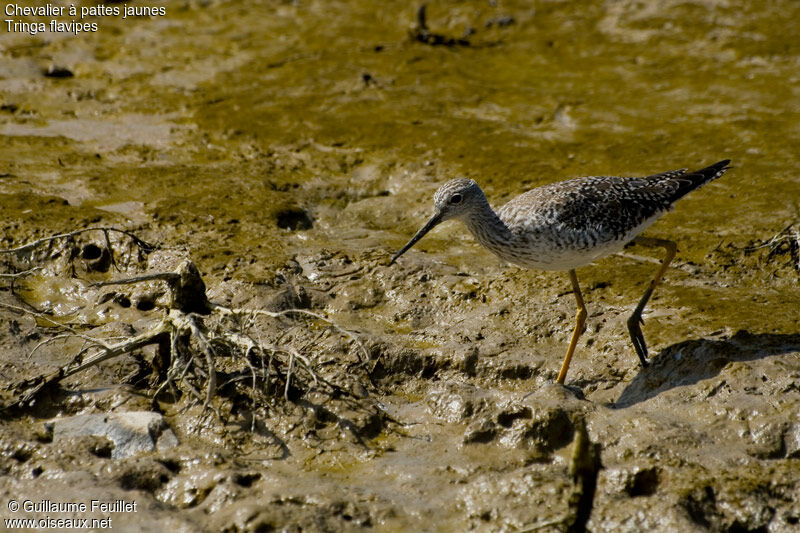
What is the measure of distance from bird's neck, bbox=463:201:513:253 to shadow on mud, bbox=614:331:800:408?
4.39 ft

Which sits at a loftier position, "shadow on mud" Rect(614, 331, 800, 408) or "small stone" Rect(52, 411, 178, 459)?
"shadow on mud" Rect(614, 331, 800, 408)

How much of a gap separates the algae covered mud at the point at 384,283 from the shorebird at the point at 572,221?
355mm

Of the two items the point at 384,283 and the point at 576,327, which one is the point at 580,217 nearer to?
the point at 576,327

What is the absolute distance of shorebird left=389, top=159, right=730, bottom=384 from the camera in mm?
6523

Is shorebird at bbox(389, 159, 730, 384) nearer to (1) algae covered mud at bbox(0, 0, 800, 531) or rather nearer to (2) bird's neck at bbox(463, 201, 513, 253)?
(2) bird's neck at bbox(463, 201, 513, 253)

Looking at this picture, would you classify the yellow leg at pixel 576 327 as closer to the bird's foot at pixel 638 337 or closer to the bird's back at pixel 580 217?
the bird's back at pixel 580 217

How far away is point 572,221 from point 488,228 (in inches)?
24.2

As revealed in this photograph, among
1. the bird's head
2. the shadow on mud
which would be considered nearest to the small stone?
the bird's head

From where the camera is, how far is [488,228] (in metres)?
6.82

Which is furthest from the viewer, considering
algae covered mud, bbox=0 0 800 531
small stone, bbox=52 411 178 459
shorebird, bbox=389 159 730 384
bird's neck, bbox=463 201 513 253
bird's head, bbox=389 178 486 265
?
bird's head, bbox=389 178 486 265

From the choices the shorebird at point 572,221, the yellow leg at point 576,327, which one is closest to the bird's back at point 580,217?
the shorebird at point 572,221

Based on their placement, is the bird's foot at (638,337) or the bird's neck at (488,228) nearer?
→ the bird's foot at (638,337)

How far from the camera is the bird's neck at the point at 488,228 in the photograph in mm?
6715

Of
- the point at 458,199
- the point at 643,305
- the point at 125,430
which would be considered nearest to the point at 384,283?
the point at 458,199
